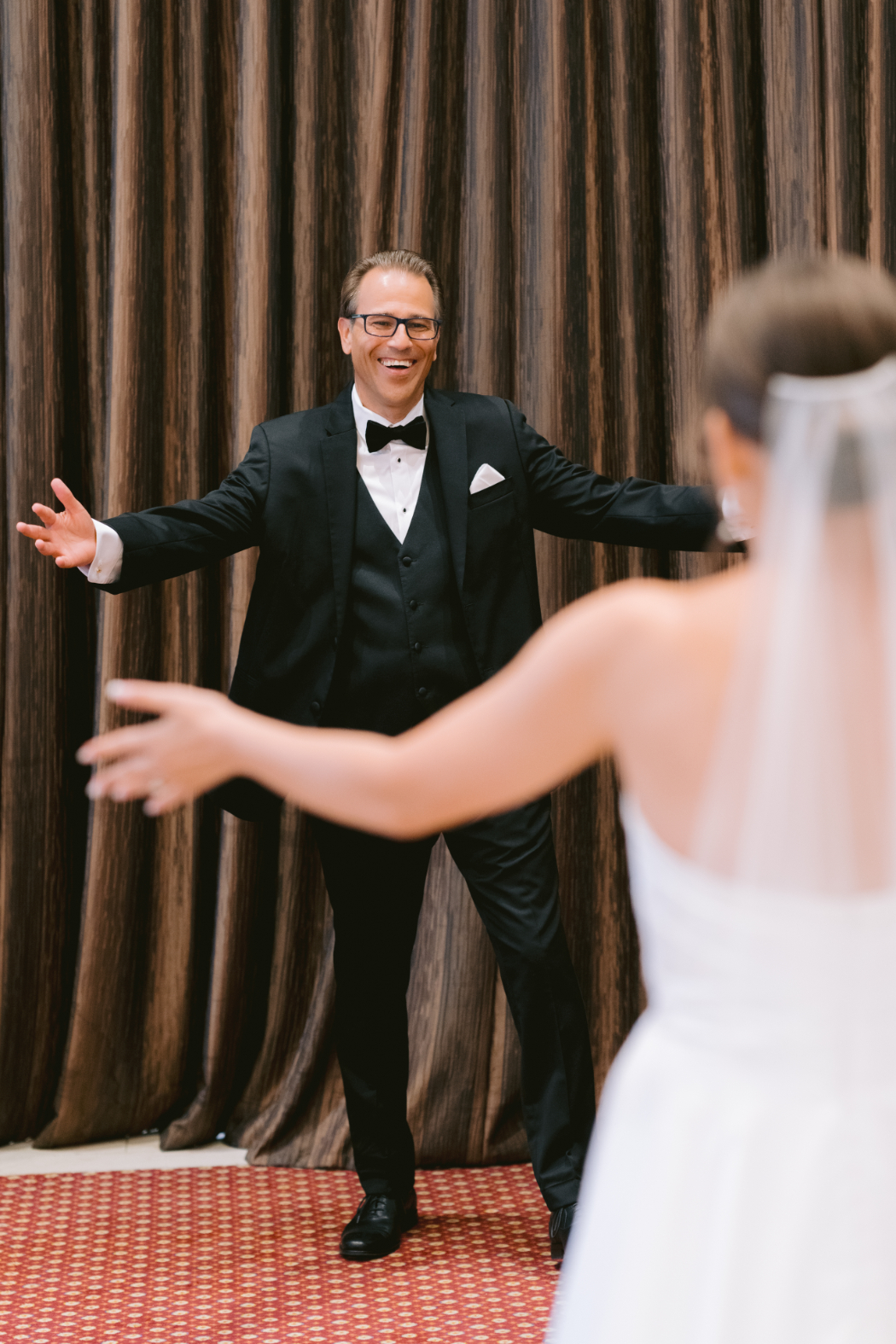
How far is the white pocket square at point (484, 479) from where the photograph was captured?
8.34ft

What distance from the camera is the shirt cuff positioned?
231 cm

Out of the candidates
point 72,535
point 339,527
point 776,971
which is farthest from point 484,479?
point 776,971

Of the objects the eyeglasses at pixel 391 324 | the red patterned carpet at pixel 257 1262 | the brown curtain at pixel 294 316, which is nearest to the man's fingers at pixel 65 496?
the eyeglasses at pixel 391 324

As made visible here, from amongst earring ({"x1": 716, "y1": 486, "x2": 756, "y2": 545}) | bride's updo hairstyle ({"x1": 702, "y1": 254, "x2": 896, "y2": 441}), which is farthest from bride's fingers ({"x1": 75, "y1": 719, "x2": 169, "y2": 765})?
earring ({"x1": 716, "y1": 486, "x2": 756, "y2": 545})

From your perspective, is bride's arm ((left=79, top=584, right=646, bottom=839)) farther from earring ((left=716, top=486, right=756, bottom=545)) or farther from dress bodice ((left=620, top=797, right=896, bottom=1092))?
earring ((left=716, top=486, right=756, bottom=545))

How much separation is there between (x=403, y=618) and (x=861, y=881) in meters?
1.47

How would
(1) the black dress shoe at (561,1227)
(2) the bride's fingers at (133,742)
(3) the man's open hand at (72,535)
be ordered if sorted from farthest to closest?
(1) the black dress shoe at (561,1227)
(3) the man's open hand at (72,535)
(2) the bride's fingers at (133,742)

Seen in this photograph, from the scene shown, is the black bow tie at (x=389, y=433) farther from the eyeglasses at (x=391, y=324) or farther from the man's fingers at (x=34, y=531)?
the man's fingers at (x=34, y=531)

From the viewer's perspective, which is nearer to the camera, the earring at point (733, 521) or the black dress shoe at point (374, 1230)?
the earring at point (733, 521)

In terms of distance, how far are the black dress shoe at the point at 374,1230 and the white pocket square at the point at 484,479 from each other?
1287 millimetres

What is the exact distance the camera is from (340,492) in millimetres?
2508

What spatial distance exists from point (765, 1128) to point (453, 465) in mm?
1608

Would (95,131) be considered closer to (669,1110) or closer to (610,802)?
(610,802)

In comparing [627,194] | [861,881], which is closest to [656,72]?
[627,194]
